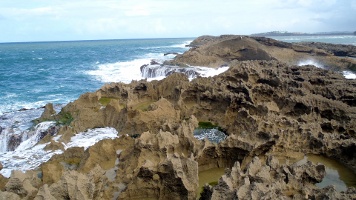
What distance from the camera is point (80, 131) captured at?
14469 millimetres

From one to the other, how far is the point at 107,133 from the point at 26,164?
396cm

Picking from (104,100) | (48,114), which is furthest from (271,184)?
(104,100)

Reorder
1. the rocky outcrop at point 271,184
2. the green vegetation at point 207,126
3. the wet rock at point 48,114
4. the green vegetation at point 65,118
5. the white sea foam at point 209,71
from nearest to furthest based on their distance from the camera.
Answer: the rocky outcrop at point 271,184 → the green vegetation at point 207,126 → the green vegetation at point 65,118 → the wet rock at point 48,114 → the white sea foam at point 209,71

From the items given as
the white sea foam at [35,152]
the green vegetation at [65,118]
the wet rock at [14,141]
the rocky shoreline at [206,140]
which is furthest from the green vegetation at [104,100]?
the wet rock at [14,141]

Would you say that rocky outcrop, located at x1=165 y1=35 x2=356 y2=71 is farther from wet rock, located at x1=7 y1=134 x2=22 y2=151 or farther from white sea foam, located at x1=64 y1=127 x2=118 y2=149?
wet rock, located at x1=7 y1=134 x2=22 y2=151

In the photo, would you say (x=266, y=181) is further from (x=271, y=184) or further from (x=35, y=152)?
(x=35, y=152)

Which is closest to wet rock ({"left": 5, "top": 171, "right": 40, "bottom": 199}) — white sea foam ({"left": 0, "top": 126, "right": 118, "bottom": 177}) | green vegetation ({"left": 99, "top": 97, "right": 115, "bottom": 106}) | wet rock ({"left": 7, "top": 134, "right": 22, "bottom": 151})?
white sea foam ({"left": 0, "top": 126, "right": 118, "bottom": 177})

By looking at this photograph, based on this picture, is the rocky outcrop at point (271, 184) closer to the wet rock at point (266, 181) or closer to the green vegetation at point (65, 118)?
the wet rock at point (266, 181)

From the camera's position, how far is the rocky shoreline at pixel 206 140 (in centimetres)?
698

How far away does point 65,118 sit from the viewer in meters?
16.2

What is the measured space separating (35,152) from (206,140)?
638 centimetres

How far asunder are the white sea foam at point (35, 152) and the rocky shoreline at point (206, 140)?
36 centimetres

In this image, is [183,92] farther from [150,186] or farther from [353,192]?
[353,192]

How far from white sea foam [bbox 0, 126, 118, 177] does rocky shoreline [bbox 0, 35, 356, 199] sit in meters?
0.36
